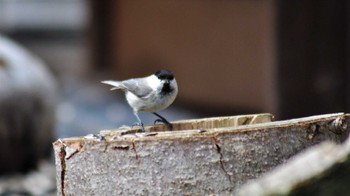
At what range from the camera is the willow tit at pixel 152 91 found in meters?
3.83

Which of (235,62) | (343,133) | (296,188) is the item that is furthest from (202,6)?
(296,188)

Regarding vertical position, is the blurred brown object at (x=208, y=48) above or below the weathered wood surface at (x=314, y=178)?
above

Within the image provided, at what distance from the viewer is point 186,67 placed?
936 cm

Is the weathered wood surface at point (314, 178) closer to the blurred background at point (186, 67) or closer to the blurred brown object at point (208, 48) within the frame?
the blurred background at point (186, 67)

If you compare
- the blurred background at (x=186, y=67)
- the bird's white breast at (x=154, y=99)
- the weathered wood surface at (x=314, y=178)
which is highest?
the blurred background at (x=186, y=67)

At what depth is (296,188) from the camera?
5.78ft

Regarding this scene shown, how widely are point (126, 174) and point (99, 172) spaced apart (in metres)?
0.09

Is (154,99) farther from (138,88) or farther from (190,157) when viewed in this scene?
(190,157)

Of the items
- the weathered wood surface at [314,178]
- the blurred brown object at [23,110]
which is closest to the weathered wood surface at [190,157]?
the weathered wood surface at [314,178]

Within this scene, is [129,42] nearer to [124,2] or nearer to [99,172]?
[124,2]

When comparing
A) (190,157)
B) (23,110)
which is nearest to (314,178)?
(190,157)

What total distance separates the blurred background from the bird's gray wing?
8.33 ft

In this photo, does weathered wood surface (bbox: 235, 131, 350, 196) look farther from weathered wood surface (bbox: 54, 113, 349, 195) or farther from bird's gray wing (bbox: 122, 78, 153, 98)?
bird's gray wing (bbox: 122, 78, 153, 98)

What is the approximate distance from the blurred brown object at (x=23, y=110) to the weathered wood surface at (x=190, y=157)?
13.7ft
